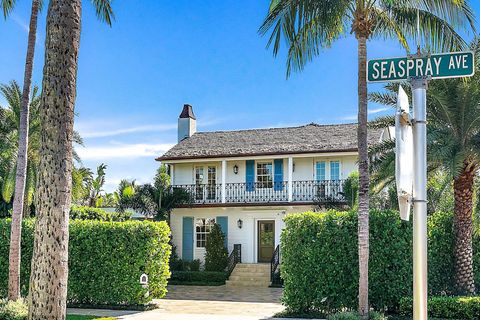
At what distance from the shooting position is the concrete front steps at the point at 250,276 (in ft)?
82.9

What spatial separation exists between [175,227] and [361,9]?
17821 mm

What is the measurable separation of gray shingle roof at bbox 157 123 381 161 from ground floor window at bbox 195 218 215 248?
10.1 ft

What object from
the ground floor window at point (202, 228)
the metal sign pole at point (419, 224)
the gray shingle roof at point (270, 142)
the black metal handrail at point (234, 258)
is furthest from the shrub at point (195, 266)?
the metal sign pole at point (419, 224)

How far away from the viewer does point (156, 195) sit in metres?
27.3

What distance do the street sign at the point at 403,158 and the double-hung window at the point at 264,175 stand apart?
2373cm

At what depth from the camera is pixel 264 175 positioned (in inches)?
1109

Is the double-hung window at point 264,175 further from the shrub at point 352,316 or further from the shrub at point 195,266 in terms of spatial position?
the shrub at point 352,316

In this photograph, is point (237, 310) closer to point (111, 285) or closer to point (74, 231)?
point (111, 285)

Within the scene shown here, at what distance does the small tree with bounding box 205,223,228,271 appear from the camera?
1036 inches

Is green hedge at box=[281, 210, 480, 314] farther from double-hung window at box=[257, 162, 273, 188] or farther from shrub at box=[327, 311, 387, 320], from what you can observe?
double-hung window at box=[257, 162, 273, 188]

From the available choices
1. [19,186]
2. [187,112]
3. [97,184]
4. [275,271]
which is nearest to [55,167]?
[19,186]

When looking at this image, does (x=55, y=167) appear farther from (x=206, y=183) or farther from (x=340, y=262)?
(x=206, y=183)

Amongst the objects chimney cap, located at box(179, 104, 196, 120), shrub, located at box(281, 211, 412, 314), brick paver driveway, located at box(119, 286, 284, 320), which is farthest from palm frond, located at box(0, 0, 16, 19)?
chimney cap, located at box(179, 104, 196, 120)

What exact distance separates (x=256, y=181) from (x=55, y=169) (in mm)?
19553
